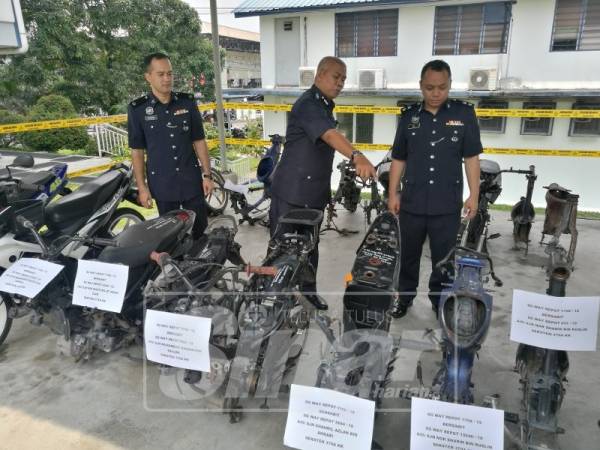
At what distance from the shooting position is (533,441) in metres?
1.97

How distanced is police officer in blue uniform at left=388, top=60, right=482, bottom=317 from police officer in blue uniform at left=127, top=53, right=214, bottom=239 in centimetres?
141

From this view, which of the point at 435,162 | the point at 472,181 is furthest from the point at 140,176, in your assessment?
the point at 472,181

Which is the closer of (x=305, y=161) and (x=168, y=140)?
(x=305, y=161)

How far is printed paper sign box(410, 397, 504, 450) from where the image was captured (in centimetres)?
125

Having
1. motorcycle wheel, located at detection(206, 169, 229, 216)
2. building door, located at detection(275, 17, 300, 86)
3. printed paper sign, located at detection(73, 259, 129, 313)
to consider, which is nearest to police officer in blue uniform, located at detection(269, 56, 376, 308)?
printed paper sign, located at detection(73, 259, 129, 313)

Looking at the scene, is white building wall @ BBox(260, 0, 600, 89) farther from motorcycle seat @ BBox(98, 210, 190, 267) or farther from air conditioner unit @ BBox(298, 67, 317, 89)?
motorcycle seat @ BBox(98, 210, 190, 267)

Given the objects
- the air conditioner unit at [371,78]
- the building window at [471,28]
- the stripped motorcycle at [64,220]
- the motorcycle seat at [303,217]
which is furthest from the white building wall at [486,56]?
the motorcycle seat at [303,217]

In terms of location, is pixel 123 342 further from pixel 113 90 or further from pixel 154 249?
pixel 113 90

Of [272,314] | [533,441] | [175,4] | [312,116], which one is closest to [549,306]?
[533,441]

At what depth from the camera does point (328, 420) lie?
133cm

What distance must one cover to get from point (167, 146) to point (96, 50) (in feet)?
40.3

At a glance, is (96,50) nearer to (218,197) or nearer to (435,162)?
(218,197)

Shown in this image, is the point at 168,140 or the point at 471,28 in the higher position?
the point at 471,28

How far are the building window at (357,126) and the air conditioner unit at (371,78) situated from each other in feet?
2.69
